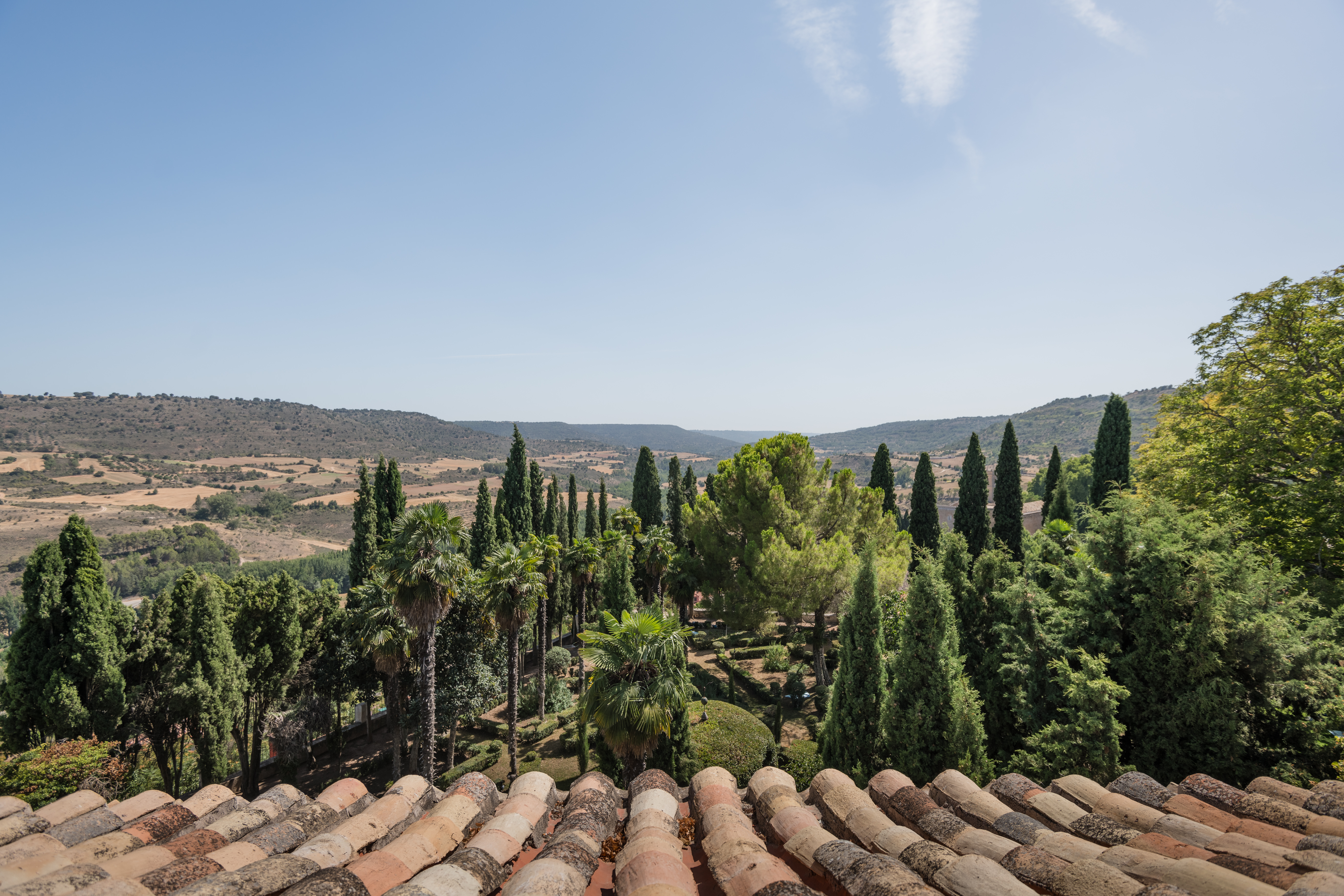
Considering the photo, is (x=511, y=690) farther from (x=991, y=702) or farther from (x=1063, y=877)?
(x=1063, y=877)

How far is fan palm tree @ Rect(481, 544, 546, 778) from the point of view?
19.4 meters

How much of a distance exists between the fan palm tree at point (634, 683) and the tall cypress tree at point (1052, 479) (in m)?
39.5

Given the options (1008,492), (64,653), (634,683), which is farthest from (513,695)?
(1008,492)

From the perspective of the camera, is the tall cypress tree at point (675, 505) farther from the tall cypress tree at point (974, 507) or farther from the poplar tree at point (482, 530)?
the tall cypress tree at point (974, 507)

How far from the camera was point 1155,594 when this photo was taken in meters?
9.18

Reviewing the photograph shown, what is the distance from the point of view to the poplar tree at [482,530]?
3384 cm

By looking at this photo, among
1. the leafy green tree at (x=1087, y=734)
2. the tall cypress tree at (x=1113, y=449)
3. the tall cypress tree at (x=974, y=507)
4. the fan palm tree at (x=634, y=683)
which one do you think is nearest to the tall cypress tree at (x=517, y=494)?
the tall cypress tree at (x=974, y=507)

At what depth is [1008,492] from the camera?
3672 cm

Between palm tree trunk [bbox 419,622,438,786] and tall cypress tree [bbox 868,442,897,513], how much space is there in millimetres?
29411

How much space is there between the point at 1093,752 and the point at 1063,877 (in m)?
6.25

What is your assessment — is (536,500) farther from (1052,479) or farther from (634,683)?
(1052,479)

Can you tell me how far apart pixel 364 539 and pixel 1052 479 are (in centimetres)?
5055

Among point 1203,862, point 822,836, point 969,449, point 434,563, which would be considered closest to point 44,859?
point 822,836

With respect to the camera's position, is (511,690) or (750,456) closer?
(511,690)
